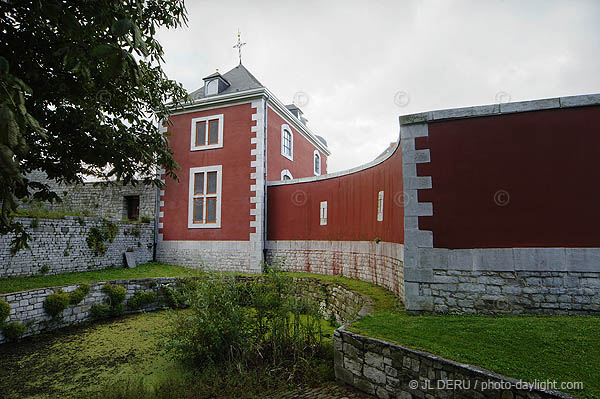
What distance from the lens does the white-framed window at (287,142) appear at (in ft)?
47.3

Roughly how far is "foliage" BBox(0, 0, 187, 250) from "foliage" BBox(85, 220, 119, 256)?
6.98 meters

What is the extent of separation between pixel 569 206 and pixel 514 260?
1146 millimetres

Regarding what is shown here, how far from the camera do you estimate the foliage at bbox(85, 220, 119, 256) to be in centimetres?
1159

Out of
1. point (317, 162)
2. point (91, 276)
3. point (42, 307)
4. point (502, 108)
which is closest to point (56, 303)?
point (42, 307)

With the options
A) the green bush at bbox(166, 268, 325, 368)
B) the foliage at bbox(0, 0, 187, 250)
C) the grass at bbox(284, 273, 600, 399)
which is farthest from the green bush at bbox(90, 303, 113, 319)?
the grass at bbox(284, 273, 600, 399)

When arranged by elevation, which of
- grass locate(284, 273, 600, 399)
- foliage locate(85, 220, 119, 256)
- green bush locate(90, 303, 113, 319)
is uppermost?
foliage locate(85, 220, 119, 256)

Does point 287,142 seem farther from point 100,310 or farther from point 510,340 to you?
point 510,340

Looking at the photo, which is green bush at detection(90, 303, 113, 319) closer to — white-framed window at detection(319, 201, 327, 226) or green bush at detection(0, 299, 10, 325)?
green bush at detection(0, 299, 10, 325)

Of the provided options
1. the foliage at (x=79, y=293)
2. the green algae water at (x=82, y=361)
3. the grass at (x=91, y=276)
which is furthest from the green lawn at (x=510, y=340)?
the foliage at (x=79, y=293)

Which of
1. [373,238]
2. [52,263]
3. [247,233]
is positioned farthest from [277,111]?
[52,263]

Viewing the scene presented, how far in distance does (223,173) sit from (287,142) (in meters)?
3.39

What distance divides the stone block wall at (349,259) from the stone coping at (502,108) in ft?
7.74

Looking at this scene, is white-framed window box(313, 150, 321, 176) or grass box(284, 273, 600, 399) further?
white-framed window box(313, 150, 321, 176)

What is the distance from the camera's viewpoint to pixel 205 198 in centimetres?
1330
